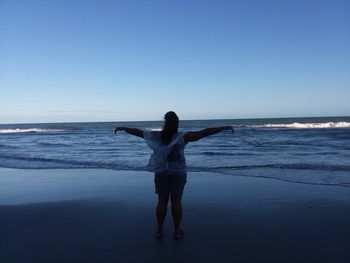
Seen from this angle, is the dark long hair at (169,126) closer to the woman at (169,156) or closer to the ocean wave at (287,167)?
the woman at (169,156)

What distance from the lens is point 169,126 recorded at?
15.1 ft

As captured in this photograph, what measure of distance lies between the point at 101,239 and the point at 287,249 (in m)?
2.19

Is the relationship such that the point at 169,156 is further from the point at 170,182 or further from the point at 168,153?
the point at 170,182

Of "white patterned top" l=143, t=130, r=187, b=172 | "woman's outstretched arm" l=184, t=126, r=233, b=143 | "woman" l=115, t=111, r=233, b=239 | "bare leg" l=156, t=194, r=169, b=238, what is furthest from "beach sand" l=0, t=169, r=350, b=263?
"woman's outstretched arm" l=184, t=126, r=233, b=143

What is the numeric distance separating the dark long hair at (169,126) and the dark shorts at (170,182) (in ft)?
1.27

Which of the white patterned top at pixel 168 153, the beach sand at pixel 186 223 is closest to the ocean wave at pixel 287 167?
the beach sand at pixel 186 223

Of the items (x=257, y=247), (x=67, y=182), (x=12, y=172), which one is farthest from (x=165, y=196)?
(x=12, y=172)

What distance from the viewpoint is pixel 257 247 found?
4422 mm

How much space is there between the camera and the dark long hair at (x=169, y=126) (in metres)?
→ 4.59

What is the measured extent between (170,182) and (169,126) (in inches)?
26.9

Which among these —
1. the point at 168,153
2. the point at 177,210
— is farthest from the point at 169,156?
the point at 177,210

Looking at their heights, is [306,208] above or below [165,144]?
below

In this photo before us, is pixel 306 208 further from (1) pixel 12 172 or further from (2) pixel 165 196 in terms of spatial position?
(1) pixel 12 172

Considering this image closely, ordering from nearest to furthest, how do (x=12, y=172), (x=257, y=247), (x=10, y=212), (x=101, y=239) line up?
(x=257, y=247) < (x=101, y=239) < (x=10, y=212) < (x=12, y=172)
